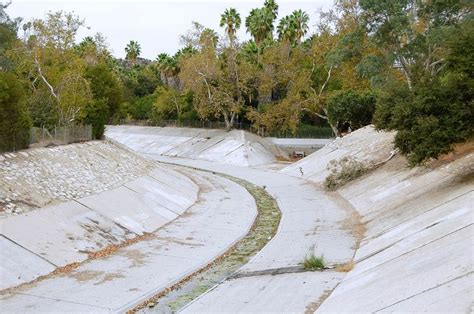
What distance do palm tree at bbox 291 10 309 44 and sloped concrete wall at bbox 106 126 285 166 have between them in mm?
20758

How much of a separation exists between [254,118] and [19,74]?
3420 centimetres

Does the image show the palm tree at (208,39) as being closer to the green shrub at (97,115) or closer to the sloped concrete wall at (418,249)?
the green shrub at (97,115)

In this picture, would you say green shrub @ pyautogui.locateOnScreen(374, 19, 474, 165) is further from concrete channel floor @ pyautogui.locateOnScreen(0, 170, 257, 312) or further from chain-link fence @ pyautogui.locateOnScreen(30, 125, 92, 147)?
chain-link fence @ pyautogui.locateOnScreen(30, 125, 92, 147)

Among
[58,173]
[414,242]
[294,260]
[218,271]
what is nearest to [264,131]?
[58,173]

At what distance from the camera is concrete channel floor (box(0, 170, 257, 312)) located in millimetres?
14289

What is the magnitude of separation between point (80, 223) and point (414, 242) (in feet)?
44.7

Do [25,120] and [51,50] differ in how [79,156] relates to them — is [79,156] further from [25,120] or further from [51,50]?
[51,50]

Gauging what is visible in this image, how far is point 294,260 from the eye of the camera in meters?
18.8

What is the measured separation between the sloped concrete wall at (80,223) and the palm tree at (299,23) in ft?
166

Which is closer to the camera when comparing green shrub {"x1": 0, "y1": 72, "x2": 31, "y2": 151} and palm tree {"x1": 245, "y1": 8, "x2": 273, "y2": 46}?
green shrub {"x1": 0, "y1": 72, "x2": 31, "y2": 151}

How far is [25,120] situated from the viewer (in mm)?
27469

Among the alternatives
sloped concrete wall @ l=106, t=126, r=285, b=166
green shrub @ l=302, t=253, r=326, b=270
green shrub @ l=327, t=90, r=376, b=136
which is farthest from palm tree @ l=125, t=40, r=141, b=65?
green shrub @ l=302, t=253, r=326, b=270

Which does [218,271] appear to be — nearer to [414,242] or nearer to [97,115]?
[414,242]

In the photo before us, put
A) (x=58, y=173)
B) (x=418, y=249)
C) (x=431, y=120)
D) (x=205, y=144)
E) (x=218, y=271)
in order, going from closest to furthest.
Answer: (x=418, y=249) → (x=218, y=271) → (x=431, y=120) → (x=58, y=173) → (x=205, y=144)
